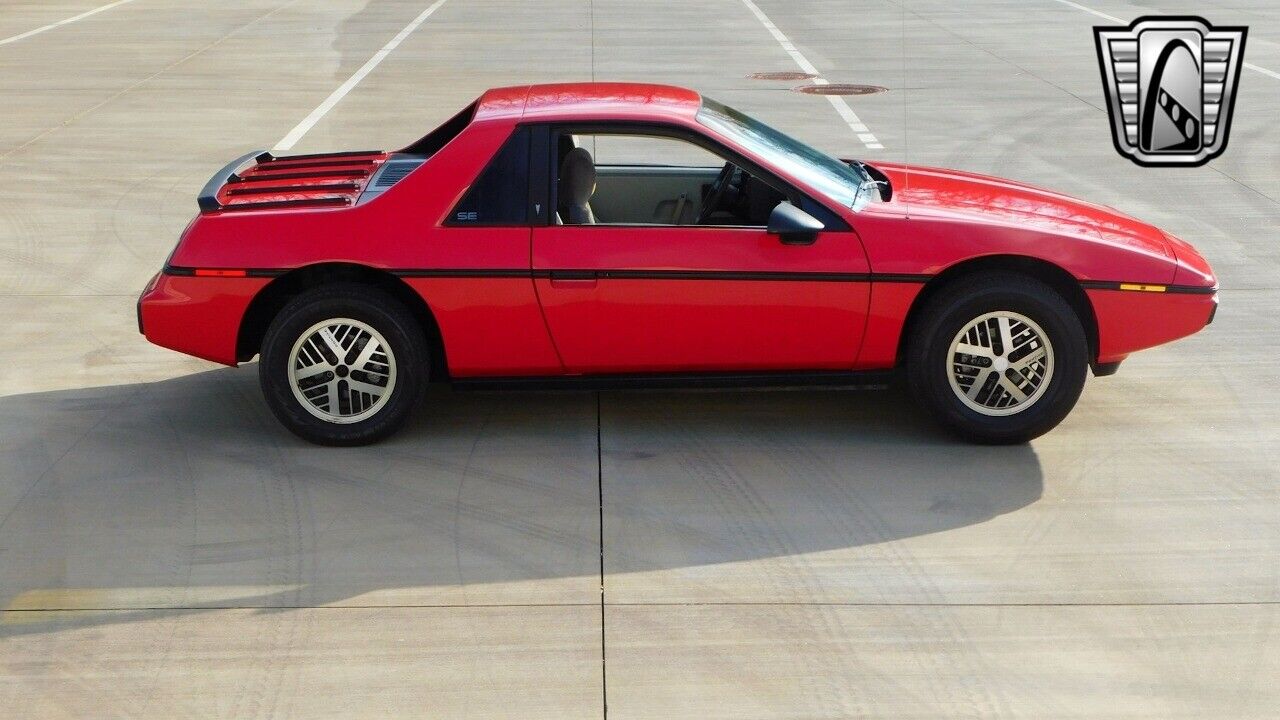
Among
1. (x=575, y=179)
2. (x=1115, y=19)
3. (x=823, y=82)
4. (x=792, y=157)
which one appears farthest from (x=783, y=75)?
(x=575, y=179)

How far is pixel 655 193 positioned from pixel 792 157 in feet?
2.95

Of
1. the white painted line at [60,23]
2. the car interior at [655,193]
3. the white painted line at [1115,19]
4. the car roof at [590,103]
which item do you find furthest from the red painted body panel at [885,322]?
the white painted line at [60,23]

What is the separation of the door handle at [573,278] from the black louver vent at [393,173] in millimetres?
843

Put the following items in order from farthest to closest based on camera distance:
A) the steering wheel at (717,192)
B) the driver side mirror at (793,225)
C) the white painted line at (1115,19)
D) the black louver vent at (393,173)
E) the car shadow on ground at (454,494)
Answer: the white painted line at (1115,19)
the steering wheel at (717,192)
the black louver vent at (393,173)
the driver side mirror at (793,225)
the car shadow on ground at (454,494)

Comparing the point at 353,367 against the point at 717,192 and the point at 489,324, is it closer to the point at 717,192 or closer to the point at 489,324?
the point at 489,324

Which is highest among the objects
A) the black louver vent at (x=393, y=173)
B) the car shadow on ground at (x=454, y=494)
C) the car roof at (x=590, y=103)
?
the car roof at (x=590, y=103)

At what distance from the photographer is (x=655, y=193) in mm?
7438

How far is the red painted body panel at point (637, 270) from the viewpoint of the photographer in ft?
20.8

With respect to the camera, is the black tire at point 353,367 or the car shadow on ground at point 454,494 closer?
the car shadow on ground at point 454,494

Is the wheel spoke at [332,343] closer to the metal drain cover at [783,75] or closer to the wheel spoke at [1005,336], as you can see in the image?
the wheel spoke at [1005,336]

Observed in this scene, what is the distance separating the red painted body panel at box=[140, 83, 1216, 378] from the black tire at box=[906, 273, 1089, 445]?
12cm

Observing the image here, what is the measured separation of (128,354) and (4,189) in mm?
4637

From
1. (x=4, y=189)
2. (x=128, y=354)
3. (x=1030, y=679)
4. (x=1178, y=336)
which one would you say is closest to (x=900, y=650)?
(x=1030, y=679)

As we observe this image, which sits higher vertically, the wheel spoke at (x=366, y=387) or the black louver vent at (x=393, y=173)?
the black louver vent at (x=393, y=173)
